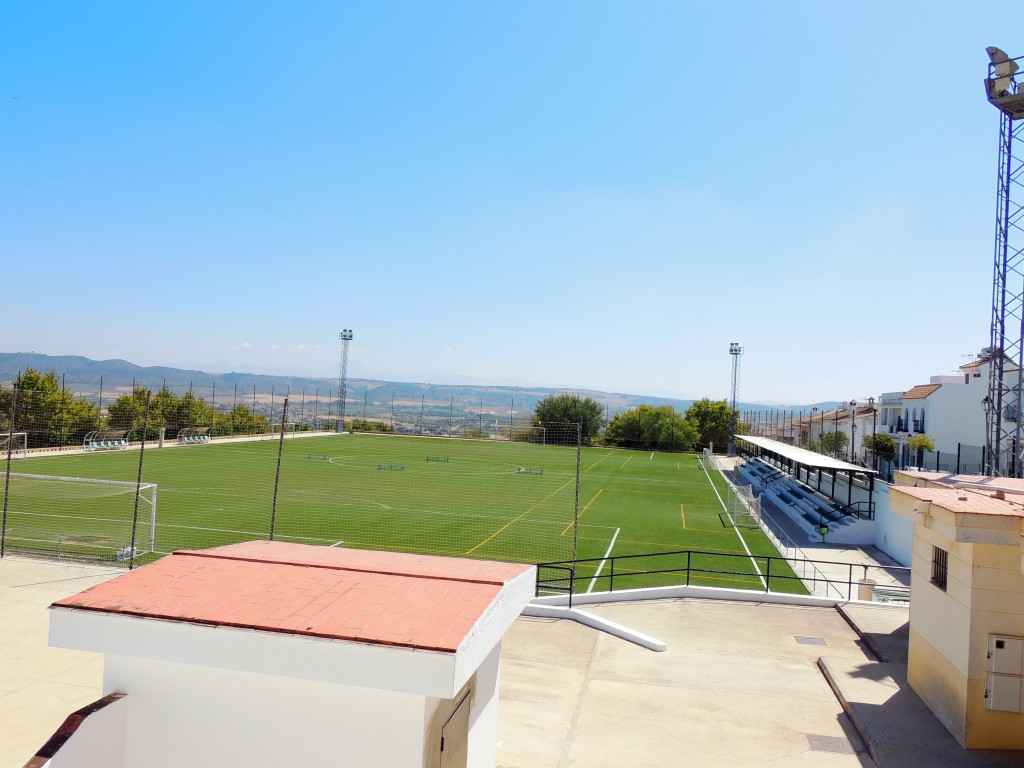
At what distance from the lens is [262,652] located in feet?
13.6

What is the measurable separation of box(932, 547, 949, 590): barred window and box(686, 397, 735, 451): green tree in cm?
7950

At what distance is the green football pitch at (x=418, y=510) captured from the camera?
21.3m

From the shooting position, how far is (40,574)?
1398cm

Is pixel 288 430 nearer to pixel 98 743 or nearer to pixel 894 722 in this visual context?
pixel 894 722

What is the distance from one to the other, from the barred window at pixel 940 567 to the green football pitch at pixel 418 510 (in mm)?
4376

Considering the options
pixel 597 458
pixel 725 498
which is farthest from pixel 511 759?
pixel 597 458

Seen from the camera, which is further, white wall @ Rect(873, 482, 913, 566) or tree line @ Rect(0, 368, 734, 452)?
tree line @ Rect(0, 368, 734, 452)

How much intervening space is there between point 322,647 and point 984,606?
775 centimetres

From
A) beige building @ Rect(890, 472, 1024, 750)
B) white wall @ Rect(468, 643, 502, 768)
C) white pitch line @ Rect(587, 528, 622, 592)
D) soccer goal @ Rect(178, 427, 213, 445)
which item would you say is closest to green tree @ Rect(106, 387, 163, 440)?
soccer goal @ Rect(178, 427, 213, 445)

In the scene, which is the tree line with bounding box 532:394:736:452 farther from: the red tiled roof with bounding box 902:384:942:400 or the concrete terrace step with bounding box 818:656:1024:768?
the concrete terrace step with bounding box 818:656:1024:768

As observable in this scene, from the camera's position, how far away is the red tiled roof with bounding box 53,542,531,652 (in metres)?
4.16

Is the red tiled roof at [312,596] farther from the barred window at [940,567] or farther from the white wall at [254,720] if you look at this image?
the barred window at [940,567]

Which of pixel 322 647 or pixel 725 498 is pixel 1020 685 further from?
pixel 725 498

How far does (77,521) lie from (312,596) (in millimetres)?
22199
